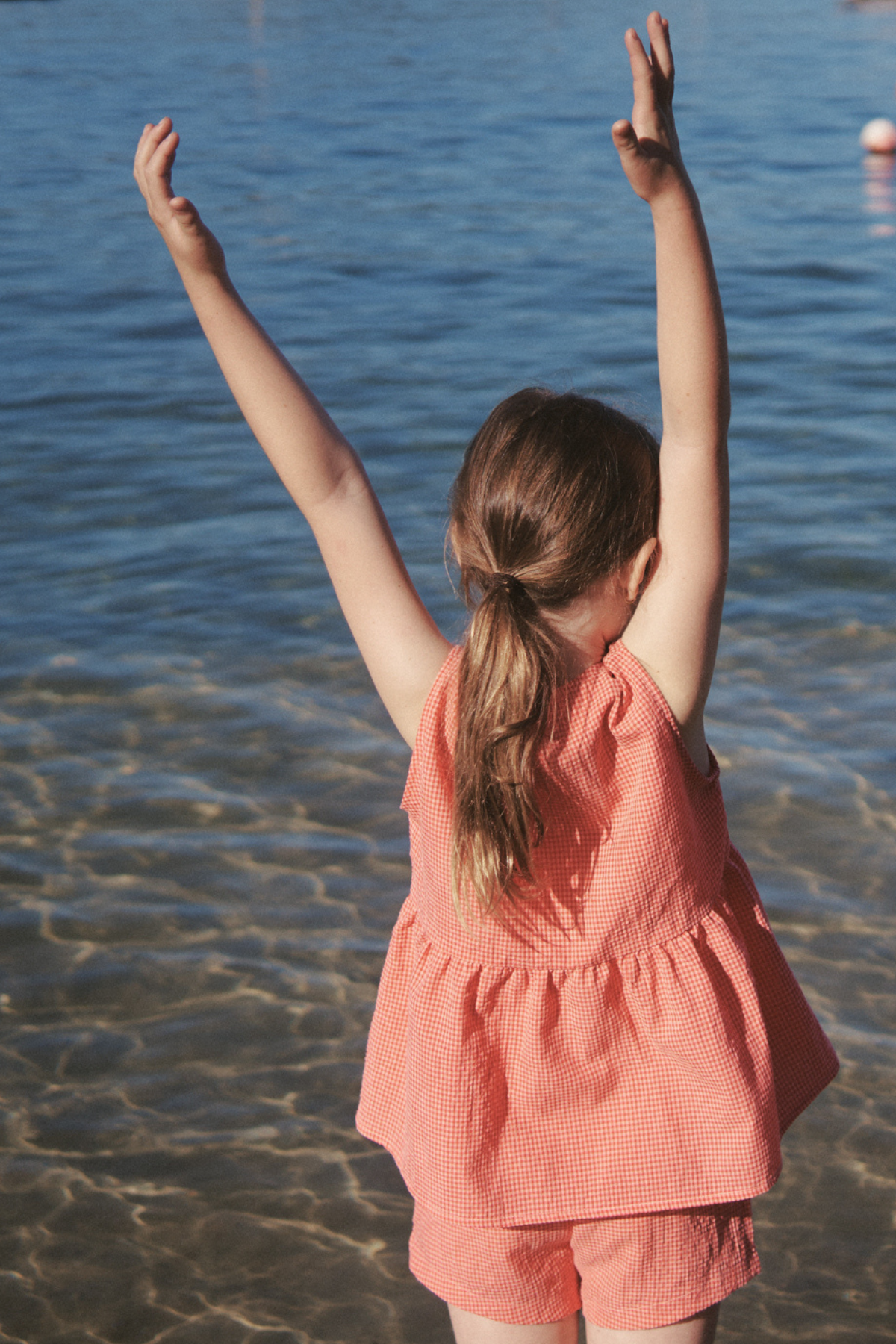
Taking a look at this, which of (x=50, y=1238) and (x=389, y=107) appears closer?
(x=50, y=1238)

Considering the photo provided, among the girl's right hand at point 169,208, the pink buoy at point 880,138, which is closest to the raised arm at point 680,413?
the girl's right hand at point 169,208

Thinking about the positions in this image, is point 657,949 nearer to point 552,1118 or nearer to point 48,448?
point 552,1118

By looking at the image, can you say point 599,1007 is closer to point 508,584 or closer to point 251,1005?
point 508,584

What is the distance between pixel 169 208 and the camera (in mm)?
1845

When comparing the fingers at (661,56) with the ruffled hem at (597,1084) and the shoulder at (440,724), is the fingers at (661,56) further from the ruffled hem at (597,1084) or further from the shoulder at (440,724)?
the ruffled hem at (597,1084)

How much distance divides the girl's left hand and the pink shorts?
1.26 meters

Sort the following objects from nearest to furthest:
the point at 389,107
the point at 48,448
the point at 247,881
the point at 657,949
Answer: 1. the point at 657,949
2. the point at 247,881
3. the point at 48,448
4. the point at 389,107

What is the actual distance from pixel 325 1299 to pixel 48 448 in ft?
20.4

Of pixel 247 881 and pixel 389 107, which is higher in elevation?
pixel 389 107

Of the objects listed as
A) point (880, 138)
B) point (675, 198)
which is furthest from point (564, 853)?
point (880, 138)

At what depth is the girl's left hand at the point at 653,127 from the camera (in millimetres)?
1586

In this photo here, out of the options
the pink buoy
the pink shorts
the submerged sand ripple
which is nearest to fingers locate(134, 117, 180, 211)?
the pink shorts

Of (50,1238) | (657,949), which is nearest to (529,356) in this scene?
(50,1238)

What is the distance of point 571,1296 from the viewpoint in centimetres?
199
